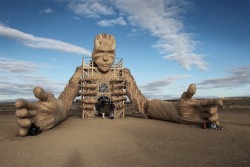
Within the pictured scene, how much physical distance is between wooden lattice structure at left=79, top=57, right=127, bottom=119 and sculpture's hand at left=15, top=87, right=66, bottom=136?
6.14 m

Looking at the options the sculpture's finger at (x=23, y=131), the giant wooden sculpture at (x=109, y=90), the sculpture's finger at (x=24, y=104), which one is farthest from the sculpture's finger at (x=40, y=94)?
the giant wooden sculpture at (x=109, y=90)

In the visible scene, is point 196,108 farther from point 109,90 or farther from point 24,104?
point 24,104

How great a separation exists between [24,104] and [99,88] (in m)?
10.8

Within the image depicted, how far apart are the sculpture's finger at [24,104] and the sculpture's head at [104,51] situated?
9.74 meters

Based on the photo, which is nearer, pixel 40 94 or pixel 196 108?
pixel 40 94

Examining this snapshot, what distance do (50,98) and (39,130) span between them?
1.81 m

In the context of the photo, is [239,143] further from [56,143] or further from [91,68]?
[91,68]

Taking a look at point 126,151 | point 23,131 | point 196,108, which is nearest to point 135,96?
point 196,108

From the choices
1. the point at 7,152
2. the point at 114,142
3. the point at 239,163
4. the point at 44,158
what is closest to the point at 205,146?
the point at 239,163

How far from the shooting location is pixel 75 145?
396 inches

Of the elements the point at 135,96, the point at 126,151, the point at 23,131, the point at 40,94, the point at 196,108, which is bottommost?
the point at 126,151

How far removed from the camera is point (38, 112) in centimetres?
1329

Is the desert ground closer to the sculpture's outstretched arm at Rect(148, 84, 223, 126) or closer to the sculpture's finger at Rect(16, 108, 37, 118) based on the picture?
the sculpture's finger at Rect(16, 108, 37, 118)

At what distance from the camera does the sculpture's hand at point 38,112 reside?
11.9 metres
